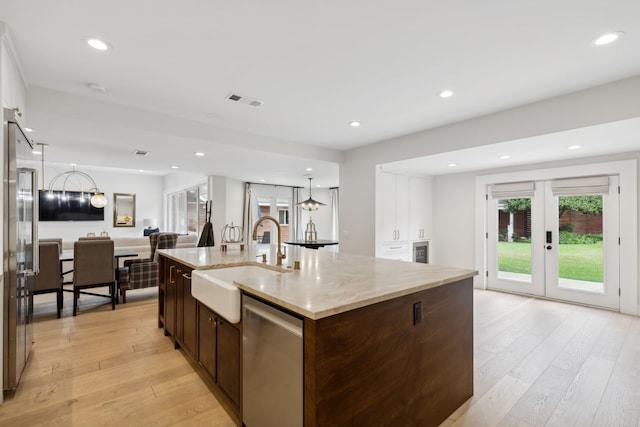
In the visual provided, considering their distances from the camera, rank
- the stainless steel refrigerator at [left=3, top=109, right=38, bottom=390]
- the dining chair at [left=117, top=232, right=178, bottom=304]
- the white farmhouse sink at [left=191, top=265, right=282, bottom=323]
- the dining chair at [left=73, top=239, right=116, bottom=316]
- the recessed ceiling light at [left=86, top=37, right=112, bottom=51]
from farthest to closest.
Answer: the dining chair at [left=117, top=232, right=178, bottom=304] → the dining chair at [left=73, top=239, right=116, bottom=316] → the recessed ceiling light at [left=86, top=37, right=112, bottom=51] → the stainless steel refrigerator at [left=3, top=109, right=38, bottom=390] → the white farmhouse sink at [left=191, top=265, right=282, bottom=323]

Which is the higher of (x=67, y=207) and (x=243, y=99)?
(x=243, y=99)

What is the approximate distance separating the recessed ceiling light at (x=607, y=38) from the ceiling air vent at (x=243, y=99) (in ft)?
9.51

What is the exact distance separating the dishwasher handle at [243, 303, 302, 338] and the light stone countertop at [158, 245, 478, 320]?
0.08 metres

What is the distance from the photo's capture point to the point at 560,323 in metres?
3.79

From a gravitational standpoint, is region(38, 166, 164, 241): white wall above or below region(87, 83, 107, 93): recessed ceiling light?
below

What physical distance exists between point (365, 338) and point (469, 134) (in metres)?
3.41

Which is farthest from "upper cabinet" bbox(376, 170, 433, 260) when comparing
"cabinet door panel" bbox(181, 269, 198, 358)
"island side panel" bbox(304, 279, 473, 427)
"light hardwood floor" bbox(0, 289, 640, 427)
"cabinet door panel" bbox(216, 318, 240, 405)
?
"cabinet door panel" bbox(216, 318, 240, 405)

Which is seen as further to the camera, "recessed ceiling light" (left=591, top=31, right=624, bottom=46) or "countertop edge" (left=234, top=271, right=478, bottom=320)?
"recessed ceiling light" (left=591, top=31, right=624, bottom=46)

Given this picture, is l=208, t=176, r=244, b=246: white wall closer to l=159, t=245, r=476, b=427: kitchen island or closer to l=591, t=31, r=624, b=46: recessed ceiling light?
l=159, t=245, r=476, b=427: kitchen island

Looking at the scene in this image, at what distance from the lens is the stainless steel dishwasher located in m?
1.34

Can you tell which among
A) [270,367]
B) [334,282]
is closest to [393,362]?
[334,282]

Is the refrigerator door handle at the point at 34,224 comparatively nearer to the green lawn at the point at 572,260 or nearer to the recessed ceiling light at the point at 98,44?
the recessed ceiling light at the point at 98,44

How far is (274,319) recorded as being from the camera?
4.79ft

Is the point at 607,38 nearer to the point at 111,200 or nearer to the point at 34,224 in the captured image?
the point at 34,224
